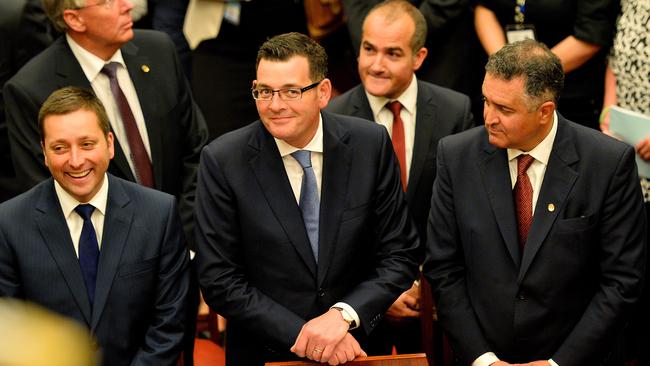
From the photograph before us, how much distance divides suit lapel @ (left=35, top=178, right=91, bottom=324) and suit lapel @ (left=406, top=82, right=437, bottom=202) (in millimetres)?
1451

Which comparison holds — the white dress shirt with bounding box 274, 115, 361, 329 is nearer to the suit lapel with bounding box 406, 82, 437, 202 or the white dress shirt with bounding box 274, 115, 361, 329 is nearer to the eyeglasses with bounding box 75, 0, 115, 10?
the suit lapel with bounding box 406, 82, 437, 202

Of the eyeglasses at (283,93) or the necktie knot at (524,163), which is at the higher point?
the eyeglasses at (283,93)

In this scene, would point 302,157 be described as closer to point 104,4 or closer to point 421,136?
point 421,136

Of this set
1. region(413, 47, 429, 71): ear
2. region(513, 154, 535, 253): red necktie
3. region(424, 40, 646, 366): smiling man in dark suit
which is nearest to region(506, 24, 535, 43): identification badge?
region(413, 47, 429, 71): ear

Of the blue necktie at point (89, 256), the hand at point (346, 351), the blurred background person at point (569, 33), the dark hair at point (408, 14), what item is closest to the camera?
the hand at point (346, 351)

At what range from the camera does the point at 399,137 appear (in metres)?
3.85

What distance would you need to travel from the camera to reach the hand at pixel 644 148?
3.76 meters

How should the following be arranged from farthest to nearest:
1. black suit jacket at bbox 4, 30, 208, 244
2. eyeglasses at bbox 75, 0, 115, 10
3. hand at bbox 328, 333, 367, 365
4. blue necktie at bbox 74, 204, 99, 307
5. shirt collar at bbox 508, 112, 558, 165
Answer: eyeglasses at bbox 75, 0, 115, 10 < black suit jacket at bbox 4, 30, 208, 244 < shirt collar at bbox 508, 112, 558, 165 < blue necktie at bbox 74, 204, 99, 307 < hand at bbox 328, 333, 367, 365

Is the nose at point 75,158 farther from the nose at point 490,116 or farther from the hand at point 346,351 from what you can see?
the nose at point 490,116

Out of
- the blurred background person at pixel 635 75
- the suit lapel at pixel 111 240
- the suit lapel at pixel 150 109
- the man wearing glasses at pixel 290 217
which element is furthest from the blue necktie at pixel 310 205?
the blurred background person at pixel 635 75

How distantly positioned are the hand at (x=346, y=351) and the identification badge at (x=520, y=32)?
80.8 inches

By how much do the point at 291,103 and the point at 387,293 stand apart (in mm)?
739

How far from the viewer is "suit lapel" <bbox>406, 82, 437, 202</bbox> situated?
3.79m

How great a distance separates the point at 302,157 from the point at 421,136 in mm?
864
